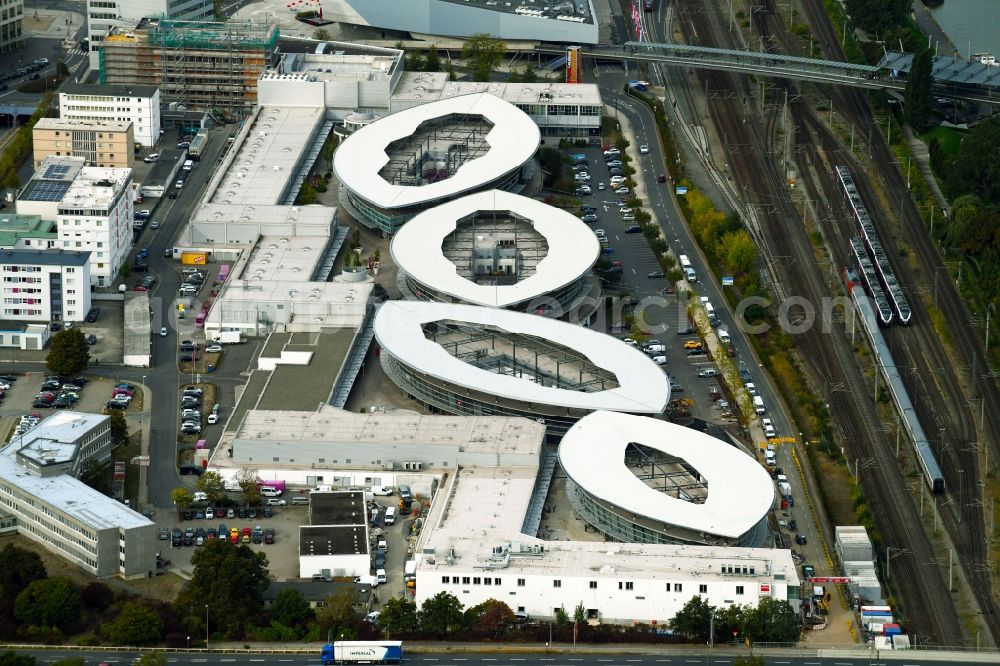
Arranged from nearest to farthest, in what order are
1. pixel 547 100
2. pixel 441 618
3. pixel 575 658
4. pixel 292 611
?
pixel 575 658
pixel 441 618
pixel 292 611
pixel 547 100

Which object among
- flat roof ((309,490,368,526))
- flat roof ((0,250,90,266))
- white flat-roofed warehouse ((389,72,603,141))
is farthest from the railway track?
flat roof ((0,250,90,266))

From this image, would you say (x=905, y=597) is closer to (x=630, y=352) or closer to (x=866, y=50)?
(x=630, y=352)

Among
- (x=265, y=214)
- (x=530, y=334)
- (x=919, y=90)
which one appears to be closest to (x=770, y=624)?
(x=530, y=334)

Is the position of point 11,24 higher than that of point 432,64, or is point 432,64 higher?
point 432,64

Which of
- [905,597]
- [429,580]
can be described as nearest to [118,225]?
[429,580]

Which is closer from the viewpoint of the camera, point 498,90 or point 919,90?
point 919,90

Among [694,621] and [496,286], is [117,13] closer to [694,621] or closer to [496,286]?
[496,286]

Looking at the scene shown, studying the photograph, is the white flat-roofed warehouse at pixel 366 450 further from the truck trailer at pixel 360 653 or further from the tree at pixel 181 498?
→ the truck trailer at pixel 360 653
